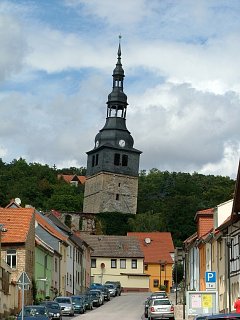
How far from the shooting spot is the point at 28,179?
186250 millimetres

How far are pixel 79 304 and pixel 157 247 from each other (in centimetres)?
6553

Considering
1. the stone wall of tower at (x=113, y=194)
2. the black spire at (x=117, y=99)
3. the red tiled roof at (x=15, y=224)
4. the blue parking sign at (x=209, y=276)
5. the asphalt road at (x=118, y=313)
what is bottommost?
the asphalt road at (x=118, y=313)

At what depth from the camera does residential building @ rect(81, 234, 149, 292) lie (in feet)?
391

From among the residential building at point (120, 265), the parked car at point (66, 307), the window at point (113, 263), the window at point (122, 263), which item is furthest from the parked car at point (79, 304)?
the window at point (122, 263)

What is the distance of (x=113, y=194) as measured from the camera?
530 ft

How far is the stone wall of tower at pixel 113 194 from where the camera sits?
15988 centimetres

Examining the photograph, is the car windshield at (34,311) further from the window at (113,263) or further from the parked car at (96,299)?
the window at (113,263)

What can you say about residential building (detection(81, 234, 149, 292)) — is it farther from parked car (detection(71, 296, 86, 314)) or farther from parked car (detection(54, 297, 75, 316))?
parked car (detection(54, 297, 75, 316))

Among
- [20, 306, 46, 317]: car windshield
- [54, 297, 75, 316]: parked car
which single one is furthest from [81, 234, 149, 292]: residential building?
[20, 306, 46, 317]: car windshield

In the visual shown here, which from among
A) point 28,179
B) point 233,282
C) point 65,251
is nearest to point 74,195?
point 28,179

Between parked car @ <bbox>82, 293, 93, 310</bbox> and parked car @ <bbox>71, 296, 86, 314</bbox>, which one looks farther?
parked car @ <bbox>82, 293, 93, 310</bbox>

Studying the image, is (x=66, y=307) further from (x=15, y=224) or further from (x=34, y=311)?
(x=34, y=311)

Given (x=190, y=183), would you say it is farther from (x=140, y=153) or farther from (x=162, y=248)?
(x=162, y=248)

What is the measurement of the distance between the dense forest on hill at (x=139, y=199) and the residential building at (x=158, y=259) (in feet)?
52.4
